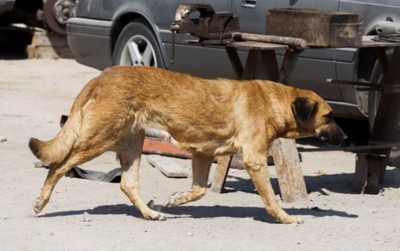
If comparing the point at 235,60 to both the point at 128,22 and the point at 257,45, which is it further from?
the point at 128,22

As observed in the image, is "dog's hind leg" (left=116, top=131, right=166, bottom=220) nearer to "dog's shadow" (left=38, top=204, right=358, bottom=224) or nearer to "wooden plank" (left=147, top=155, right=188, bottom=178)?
"dog's shadow" (left=38, top=204, right=358, bottom=224)

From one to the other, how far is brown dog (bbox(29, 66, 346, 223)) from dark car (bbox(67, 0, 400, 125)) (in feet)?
6.93

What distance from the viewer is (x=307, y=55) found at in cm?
1049

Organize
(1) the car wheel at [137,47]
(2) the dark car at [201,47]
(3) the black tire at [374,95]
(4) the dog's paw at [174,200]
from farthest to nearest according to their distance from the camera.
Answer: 1. (1) the car wheel at [137,47]
2. (2) the dark car at [201,47]
3. (3) the black tire at [374,95]
4. (4) the dog's paw at [174,200]

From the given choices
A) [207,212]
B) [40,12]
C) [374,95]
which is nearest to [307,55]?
[374,95]

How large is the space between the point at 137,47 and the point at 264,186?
457 centimetres

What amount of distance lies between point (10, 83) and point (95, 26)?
3.07 m

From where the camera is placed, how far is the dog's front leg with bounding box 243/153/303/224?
7809mm

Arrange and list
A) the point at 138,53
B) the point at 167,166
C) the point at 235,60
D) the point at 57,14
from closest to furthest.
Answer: the point at 235,60 → the point at 167,166 → the point at 138,53 → the point at 57,14

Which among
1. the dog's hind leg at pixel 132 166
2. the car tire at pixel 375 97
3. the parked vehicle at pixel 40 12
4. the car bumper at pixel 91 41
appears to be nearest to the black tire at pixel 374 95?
the car tire at pixel 375 97

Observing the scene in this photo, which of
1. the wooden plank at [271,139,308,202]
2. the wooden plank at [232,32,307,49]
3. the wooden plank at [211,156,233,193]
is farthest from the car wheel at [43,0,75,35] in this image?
the wooden plank at [271,139,308,202]

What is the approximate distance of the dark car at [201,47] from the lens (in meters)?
10.2

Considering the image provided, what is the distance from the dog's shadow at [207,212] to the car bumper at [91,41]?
14.4 feet

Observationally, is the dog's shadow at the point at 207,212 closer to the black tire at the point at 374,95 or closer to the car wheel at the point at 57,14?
the black tire at the point at 374,95
